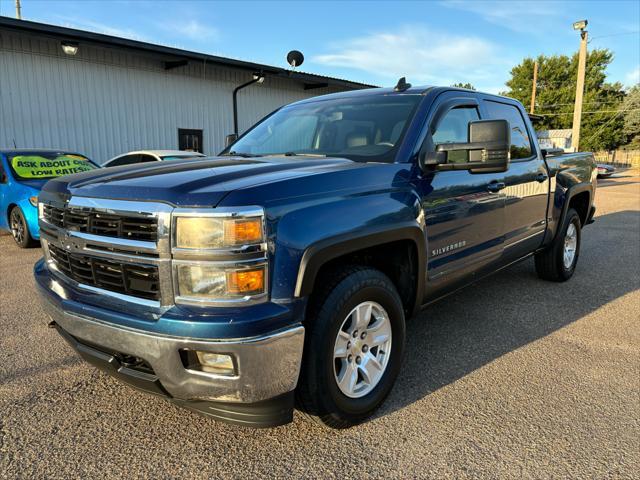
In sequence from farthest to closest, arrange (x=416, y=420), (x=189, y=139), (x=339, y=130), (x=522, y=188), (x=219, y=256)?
(x=189, y=139) < (x=522, y=188) < (x=339, y=130) < (x=416, y=420) < (x=219, y=256)

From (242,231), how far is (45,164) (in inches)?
288

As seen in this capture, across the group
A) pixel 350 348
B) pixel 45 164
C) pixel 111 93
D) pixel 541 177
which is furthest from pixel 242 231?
pixel 111 93

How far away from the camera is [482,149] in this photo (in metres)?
2.76

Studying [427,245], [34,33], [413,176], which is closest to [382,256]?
[427,245]

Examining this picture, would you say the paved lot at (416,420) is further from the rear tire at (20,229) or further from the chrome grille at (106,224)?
the rear tire at (20,229)

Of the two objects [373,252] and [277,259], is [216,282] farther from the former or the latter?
[373,252]

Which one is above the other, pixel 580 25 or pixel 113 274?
pixel 580 25

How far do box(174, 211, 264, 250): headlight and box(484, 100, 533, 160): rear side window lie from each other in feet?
9.23

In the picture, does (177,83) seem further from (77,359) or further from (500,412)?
(500,412)

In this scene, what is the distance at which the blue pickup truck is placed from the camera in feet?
6.51

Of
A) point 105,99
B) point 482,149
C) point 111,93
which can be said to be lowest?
point 482,149

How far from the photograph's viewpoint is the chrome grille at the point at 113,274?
82.3 inches

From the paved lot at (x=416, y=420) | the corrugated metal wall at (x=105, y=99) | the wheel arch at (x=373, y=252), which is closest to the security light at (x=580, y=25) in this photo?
the corrugated metal wall at (x=105, y=99)

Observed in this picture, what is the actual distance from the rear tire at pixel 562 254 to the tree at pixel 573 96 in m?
50.0
